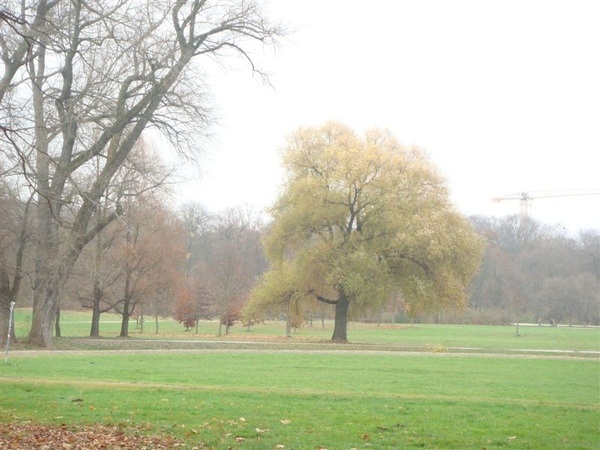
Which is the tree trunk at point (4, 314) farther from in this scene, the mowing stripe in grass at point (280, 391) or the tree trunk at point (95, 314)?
the mowing stripe in grass at point (280, 391)

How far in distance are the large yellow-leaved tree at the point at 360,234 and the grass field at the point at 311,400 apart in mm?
12717

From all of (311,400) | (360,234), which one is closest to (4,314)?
(360,234)

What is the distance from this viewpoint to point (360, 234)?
39.8 metres

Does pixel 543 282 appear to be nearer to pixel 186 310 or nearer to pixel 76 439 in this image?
pixel 186 310

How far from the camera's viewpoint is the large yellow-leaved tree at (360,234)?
124ft

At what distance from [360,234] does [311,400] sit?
2604 cm

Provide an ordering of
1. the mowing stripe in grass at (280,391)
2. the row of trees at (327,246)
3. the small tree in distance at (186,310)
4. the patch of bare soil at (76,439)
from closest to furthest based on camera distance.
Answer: the patch of bare soil at (76,439), the mowing stripe in grass at (280,391), the row of trees at (327,246), the small tree in distance at (186,310)

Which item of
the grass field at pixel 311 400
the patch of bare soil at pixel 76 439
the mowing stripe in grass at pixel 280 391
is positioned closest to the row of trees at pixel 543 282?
the grass field at pixel 311 400

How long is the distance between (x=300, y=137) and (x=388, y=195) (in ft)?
21.0

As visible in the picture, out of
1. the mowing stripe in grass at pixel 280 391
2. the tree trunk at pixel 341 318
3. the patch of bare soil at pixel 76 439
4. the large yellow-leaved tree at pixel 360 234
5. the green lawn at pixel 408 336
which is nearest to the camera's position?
the patch of bare soil at pixel 76 439

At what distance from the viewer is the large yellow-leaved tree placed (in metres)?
37.8

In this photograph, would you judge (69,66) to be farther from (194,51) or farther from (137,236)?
(137,236)

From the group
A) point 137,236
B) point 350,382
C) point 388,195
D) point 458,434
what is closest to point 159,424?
point 458,434

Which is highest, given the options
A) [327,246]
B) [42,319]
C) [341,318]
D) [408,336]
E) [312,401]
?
[327,246]
